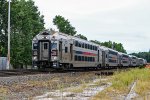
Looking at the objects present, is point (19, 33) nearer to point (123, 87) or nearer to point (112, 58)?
point (112, 58)

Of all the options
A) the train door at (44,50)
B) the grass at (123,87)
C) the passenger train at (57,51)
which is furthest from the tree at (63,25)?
the grass at (123,87)

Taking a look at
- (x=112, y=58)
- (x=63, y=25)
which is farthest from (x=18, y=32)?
(x=63, y=25)

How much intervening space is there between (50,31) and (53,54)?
7.44 ft

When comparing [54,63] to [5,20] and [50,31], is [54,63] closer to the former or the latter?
[50,31]

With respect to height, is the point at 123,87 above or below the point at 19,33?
below

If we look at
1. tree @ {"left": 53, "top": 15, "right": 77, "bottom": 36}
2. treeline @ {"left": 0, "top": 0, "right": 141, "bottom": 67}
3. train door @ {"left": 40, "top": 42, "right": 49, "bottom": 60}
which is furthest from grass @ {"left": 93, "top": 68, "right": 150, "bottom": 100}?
tree @ {"left": 53, "top": 15, "right": 77, "bottom": 36}

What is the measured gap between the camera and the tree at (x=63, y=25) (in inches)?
3851

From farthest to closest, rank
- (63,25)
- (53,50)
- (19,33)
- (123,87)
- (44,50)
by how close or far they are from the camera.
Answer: (63,25)
(19,33)
(44,50)
(53,50)
(123,87)

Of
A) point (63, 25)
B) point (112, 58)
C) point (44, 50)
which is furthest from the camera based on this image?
point (63, 25)

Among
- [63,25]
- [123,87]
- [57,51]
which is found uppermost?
[63,25]

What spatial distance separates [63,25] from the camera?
321 feet

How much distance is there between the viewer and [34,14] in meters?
74.2

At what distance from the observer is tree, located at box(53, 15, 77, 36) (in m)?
97.8

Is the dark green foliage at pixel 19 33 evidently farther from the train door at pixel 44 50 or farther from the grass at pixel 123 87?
the grass at pixel 123 87
